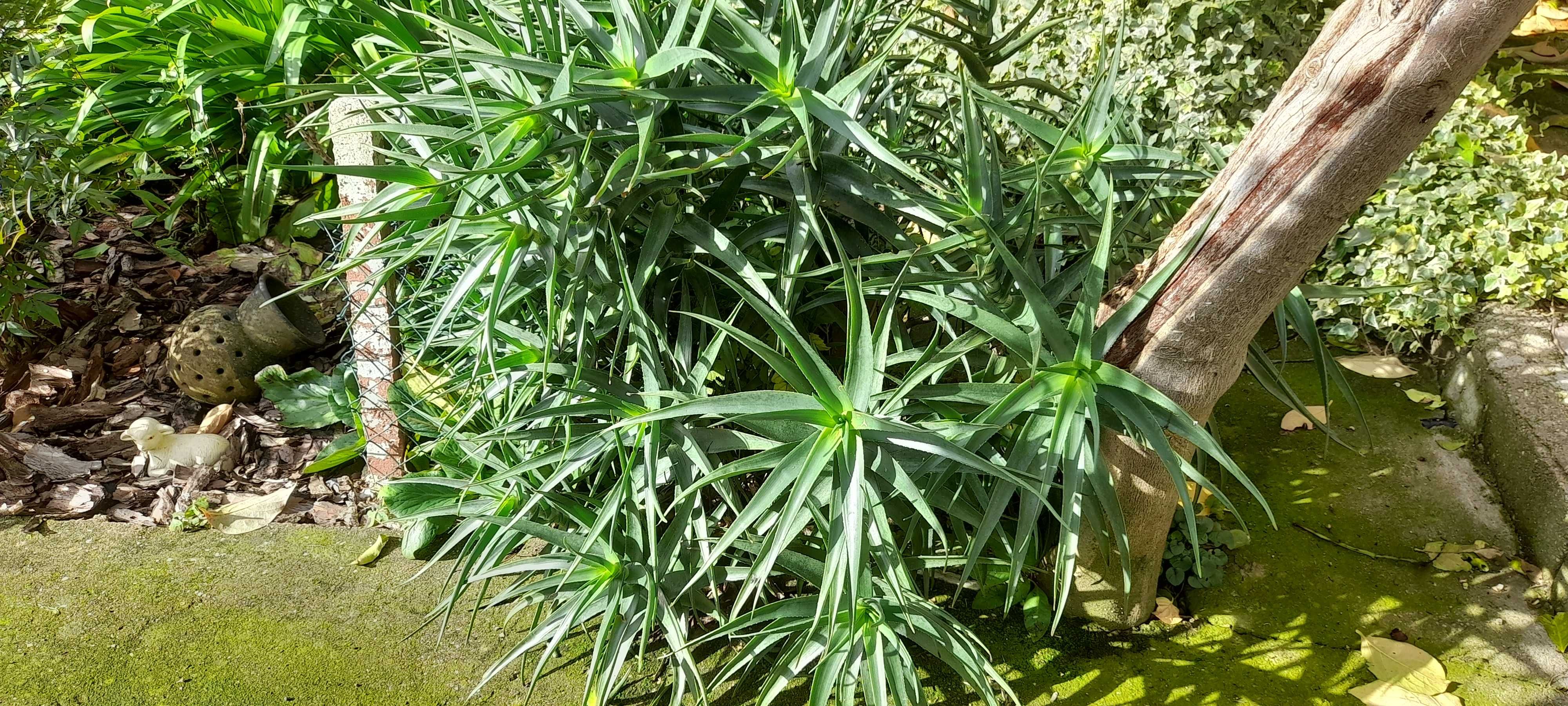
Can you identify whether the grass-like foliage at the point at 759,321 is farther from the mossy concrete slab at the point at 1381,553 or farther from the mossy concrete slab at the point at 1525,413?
the mossy concrete slab at the point at 1525,413

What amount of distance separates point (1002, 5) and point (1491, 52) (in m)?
1.56

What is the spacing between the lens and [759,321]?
6.73ft

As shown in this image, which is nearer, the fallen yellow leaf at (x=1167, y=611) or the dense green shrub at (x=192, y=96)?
the fallen yellow leaf at (x=1167, y=611)

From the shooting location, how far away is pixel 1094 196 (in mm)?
1930

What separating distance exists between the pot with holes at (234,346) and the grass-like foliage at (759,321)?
1.21 m

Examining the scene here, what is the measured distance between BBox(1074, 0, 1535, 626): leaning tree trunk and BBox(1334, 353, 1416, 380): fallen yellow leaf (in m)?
1.56

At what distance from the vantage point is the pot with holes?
308 centimetres

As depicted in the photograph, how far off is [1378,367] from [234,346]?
3.65m

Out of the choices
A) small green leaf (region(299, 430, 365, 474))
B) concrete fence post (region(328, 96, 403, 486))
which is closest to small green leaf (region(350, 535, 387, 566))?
concrete fence post (region(328, 96, 403, 486))

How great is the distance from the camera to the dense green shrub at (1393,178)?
3.01m

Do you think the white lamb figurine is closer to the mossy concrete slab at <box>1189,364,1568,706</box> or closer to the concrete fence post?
the concrete fence post

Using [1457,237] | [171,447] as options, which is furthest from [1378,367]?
[171,447]

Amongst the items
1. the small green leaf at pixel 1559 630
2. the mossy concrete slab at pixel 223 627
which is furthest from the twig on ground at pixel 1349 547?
the mossy concrete slab at pixel 223 627

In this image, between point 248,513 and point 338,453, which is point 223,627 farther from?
point 338,453
